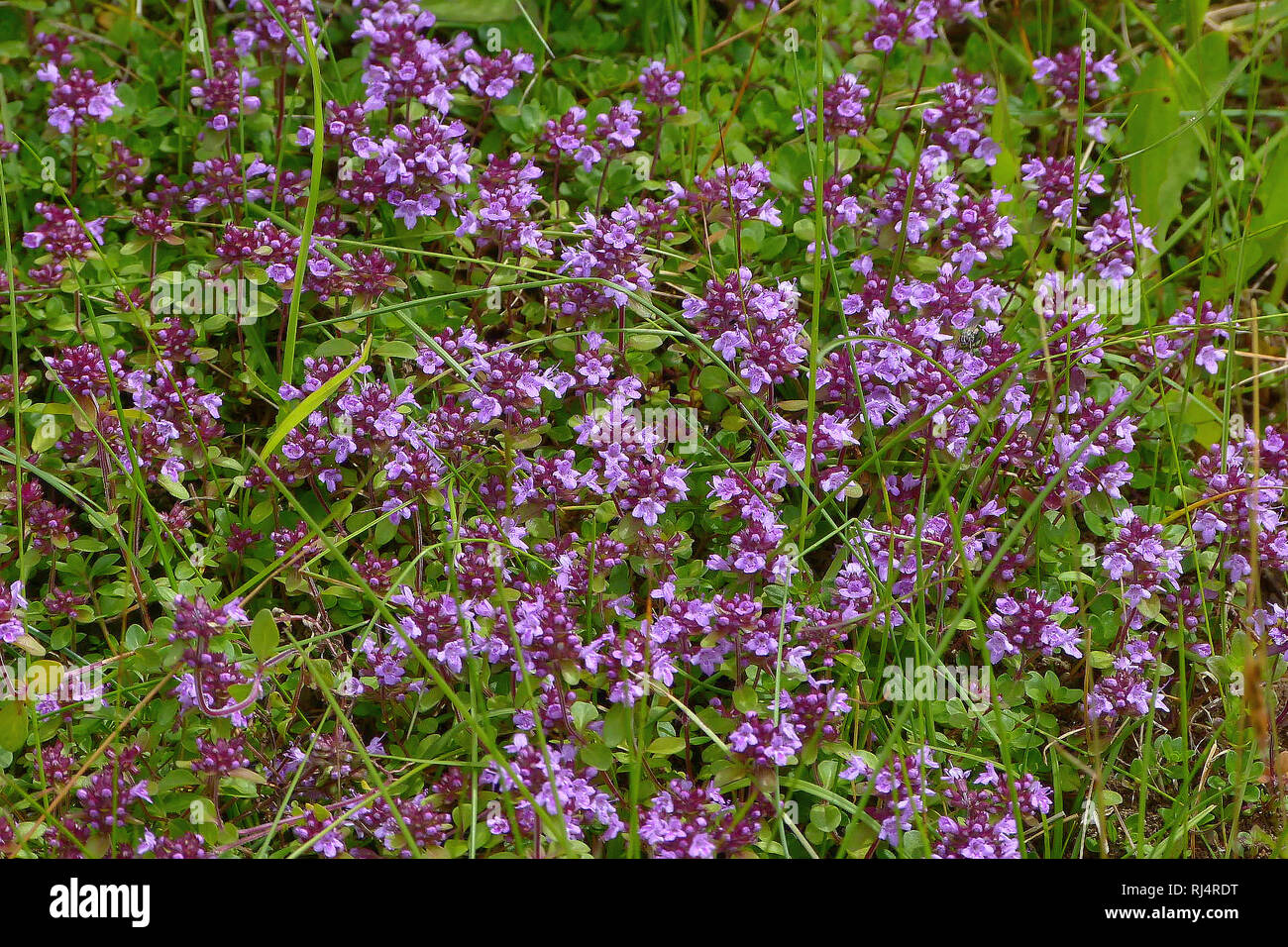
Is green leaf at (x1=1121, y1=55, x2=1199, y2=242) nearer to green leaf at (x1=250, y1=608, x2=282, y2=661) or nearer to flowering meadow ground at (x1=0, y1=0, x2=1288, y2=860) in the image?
flowering meadow ground at (x1=0, y1=0, x2=1288, y2=860)

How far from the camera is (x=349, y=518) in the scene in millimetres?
3455

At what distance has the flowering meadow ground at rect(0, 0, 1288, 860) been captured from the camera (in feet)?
10.0

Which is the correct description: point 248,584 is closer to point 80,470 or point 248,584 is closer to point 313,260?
point 80,470

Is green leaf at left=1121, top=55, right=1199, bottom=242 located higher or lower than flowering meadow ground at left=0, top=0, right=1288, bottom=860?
higher

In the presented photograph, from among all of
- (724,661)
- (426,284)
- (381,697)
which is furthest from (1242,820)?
(426,284)

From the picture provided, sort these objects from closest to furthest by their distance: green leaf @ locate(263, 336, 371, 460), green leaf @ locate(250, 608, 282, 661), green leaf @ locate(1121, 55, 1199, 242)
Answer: green leaf @ locate(250, 608, 282, 661) < green leaf @ locate(263, 336, 371, 460) < green leaf @ locate(1121, 55, 1199, 242)

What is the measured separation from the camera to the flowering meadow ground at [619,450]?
305cm

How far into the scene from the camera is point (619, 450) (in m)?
3.43

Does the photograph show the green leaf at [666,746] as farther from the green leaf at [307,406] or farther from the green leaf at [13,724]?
the green leaf at [13,724]

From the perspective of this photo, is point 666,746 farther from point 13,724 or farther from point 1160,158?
point 1160,158

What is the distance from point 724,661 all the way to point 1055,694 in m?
1.01

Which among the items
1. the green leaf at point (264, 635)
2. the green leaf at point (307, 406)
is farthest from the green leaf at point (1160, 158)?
the green leaf at point (264, 635)

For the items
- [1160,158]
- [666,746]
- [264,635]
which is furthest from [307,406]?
[1160,158]

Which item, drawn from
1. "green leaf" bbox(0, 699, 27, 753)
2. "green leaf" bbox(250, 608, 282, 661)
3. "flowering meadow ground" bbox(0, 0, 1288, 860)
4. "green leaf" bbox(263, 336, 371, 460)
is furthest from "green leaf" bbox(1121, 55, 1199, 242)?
"green leaf" bbox(0, 699, 27, 753)
